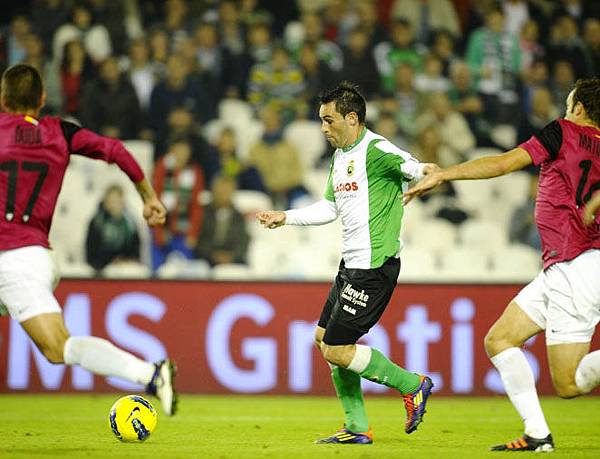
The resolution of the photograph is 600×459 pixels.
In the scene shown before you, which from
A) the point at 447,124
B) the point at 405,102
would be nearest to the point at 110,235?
the point at 405,102

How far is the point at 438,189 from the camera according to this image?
43.2 ft

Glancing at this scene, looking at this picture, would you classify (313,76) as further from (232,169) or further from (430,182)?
(430,182)

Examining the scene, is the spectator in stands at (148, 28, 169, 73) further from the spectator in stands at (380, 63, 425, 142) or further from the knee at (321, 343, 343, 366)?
the knee at (321, 343, 343, 366)

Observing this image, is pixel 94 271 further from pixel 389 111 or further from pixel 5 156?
pixel 5 156

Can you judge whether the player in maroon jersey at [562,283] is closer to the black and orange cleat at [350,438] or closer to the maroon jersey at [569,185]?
the maroon jersey at [569,185]

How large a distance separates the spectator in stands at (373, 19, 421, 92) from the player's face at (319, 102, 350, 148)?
7.39m

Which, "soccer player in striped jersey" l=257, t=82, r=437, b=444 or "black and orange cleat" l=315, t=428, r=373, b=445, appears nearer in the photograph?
"soccer player in striped jersey" l=257, t=82, r=437, b=444

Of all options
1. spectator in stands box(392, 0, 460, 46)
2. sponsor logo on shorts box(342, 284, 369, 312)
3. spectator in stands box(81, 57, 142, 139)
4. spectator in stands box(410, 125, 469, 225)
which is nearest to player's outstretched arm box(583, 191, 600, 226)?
sponsor logo on shorts box(342, 284, 369, 312)

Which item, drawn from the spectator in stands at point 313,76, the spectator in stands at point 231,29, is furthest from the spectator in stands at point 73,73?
the spectator in stands at point 313,76

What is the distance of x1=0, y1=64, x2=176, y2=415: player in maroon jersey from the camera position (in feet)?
20.8

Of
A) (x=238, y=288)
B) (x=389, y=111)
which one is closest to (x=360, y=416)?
(x=238, y=288)

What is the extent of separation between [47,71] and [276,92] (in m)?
2.90

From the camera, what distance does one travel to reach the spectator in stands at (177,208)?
41.1 feet

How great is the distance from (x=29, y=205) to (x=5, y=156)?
12.6 inches
